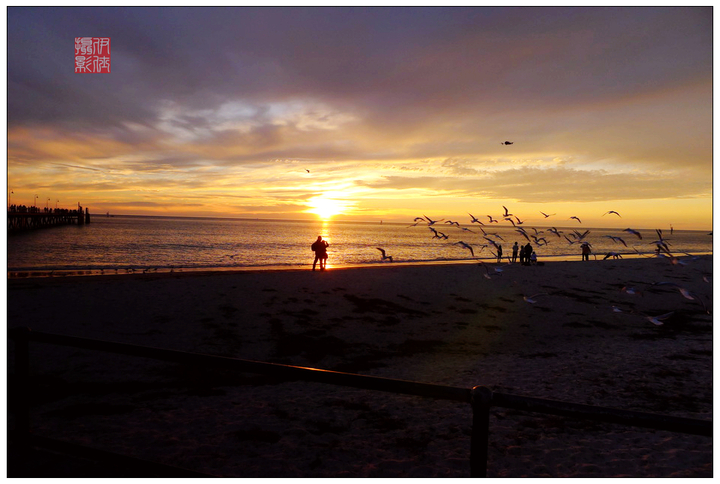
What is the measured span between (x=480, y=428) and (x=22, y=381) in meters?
3.78

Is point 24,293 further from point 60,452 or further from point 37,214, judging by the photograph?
point 37,214

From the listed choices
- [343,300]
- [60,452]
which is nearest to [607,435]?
[60,452]

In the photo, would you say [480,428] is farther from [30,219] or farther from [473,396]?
[30,219]

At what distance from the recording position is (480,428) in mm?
2625

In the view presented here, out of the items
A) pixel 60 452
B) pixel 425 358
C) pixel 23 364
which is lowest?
pixel 425 358

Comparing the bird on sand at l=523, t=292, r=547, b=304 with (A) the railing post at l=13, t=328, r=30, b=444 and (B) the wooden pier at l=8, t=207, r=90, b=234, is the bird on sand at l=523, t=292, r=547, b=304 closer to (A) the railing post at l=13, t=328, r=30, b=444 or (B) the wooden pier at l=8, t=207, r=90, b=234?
(A) the railing post at l=13, t=328, r=30, b=444

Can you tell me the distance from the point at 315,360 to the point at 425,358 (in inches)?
107

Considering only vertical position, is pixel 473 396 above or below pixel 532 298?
above

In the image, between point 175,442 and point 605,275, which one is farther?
point 605,275

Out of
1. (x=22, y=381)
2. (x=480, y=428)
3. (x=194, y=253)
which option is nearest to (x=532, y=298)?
(x=480, y=428)

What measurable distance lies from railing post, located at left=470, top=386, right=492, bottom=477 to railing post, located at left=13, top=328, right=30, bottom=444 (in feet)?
11.7

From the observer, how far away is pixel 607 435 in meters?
6.05

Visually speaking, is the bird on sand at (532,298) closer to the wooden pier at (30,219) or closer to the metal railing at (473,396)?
the metal railing at (473,396)

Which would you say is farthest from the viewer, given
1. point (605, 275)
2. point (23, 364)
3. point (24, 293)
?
point (605, 275)
